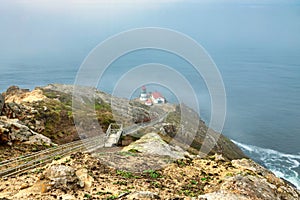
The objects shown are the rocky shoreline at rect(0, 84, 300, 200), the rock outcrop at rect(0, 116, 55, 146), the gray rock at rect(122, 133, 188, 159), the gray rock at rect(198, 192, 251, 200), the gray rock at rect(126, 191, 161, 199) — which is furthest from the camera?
the gray rock at rect(122, 133, 188, 159)

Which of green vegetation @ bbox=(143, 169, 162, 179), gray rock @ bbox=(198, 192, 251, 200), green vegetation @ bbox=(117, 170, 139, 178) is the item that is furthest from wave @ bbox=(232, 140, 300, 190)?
gray rock @ bbox=(198, 192, 251, 200)

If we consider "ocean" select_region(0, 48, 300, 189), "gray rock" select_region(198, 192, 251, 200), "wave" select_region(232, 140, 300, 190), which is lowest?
"wave" select_region(232, 140, 300, 190)

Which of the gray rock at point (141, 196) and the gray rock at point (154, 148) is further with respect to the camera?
the gray rock at point (154, 148)

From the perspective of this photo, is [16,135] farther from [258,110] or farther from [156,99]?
[258,110]

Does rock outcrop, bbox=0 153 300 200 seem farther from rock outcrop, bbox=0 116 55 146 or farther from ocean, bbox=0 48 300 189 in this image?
ocean, bbox=0 48 300 189

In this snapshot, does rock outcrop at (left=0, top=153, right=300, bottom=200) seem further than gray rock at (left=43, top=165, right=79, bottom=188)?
No

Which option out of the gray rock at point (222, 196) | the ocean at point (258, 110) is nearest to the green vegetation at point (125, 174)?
the gray rock at point (222, 196)

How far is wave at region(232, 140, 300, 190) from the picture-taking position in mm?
70319

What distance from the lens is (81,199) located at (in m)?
14.6

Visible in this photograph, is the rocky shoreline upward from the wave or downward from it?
upward

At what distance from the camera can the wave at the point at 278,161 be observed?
231 feet

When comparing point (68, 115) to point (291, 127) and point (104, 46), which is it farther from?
point (291, 127)

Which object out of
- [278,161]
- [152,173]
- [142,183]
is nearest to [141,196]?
[142,183]

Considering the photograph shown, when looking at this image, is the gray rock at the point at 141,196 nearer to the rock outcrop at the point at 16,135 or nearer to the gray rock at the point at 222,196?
the gray rock at the point at 222,196
